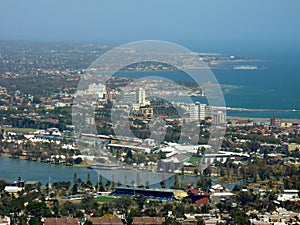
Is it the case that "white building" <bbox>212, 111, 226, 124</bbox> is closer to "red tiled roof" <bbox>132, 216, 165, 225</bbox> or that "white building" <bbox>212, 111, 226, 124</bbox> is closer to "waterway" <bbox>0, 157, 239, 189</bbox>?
"waterway" <bbox>0, 157, 239, 189</bbox>

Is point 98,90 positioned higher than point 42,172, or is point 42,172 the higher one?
point 98,90

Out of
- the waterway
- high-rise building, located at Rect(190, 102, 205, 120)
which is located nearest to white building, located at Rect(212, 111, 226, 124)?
high-rise building, located at Rect(190, 102, 205, 120)

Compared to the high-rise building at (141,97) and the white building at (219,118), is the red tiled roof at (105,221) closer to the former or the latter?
the white building at (219,118)

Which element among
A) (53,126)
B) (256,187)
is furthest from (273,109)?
(256,187)

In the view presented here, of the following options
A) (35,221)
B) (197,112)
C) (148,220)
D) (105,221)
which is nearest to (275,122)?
(197,112)

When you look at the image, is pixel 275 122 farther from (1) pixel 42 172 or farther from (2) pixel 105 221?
(2) pixel 105 221

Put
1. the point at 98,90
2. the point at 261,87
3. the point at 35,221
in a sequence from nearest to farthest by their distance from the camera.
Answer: the point at 35,221, the point at 98,90, the point at 261,87

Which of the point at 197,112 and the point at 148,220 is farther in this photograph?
the point at 197,112

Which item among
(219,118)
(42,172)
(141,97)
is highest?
(141,97)
